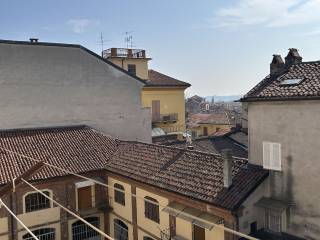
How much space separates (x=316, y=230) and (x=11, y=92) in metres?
21.5

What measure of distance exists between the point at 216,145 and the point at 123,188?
1236 centimetres

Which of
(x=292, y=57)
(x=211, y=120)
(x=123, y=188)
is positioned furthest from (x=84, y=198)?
(x=211, y=120)

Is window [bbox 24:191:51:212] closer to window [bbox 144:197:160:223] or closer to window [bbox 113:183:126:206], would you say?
window [bbox 113:183:126:206]

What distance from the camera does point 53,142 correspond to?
24.0m

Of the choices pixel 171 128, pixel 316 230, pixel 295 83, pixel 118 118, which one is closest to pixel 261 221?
pixel 316 230

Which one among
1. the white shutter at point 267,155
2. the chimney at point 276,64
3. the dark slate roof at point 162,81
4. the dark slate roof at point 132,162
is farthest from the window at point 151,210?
the dark slate roof at point 162,81

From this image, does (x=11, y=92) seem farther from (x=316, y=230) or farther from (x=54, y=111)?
(x=316, y=230)

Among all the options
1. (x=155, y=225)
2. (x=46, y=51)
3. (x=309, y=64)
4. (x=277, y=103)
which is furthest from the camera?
(x=46, y=51)

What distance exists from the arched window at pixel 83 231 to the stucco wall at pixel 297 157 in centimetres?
1229

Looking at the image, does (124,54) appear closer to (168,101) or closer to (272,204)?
(168,101)

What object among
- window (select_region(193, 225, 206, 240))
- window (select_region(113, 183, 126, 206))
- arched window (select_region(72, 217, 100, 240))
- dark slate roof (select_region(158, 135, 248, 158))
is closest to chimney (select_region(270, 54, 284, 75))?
window (select_region(193, 225, 206, 240))

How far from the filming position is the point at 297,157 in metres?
14.9

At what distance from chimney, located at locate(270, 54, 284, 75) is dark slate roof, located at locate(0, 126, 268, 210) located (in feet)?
16.9

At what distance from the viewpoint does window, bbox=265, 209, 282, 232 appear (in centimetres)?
1548
